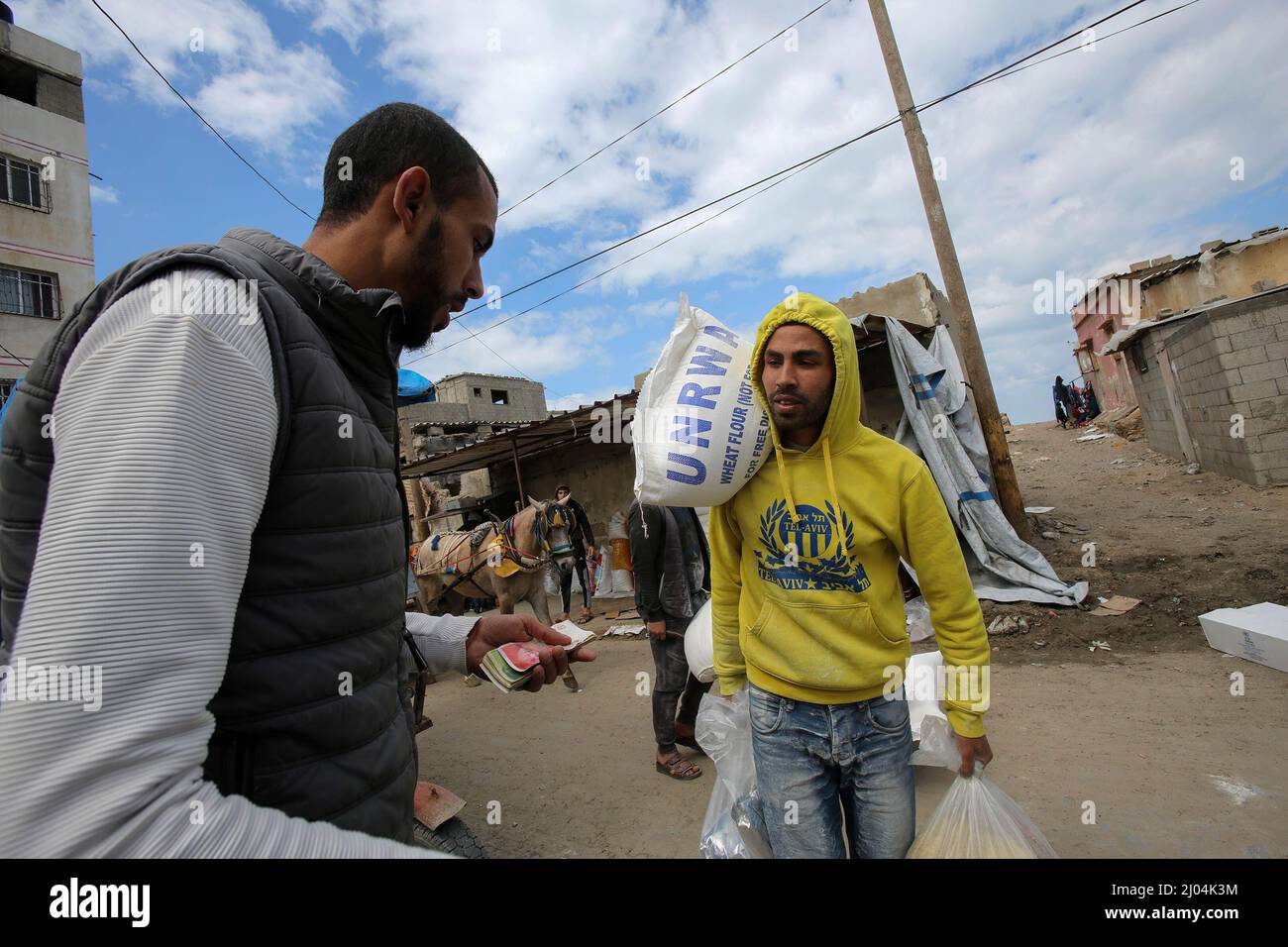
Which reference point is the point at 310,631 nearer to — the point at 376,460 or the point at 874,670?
the point at 376,460

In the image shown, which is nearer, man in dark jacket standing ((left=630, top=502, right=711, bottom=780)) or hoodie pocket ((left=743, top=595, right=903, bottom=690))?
hoodie pocket ((left=743, top=595, right=903, bottom=690))

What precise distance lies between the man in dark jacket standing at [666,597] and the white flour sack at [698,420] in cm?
192

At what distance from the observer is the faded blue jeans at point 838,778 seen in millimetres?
1774

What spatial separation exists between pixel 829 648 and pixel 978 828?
2.14 ft

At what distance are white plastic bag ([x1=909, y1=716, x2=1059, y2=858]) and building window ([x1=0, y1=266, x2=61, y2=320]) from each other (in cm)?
1946

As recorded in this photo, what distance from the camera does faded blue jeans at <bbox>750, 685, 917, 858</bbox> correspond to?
1.77 meters

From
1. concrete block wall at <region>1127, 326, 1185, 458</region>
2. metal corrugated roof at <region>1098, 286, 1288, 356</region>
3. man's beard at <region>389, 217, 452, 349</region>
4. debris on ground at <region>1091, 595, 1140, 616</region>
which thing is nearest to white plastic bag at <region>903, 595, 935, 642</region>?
debris on ground at <region>1091, 595, 1140, 616</region>

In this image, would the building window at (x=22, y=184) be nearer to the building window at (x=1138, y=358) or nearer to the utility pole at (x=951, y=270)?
the utility pole at (x=951, y=270)

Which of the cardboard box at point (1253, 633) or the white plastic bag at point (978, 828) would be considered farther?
the cardboard box at point (1253, 633)

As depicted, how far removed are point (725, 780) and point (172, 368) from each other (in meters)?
2.16

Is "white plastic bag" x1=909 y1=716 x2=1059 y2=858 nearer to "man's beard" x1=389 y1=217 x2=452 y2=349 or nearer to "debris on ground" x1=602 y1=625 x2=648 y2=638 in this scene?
"man's beard" x1=389 y1=217 x2=452 y2=349

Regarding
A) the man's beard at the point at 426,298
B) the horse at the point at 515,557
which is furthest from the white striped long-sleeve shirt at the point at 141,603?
the horse at the point at 515,557

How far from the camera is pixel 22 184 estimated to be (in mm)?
14062

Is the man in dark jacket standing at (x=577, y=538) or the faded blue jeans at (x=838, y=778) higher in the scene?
the man in dark jacket standing at (x=577, y=538)
